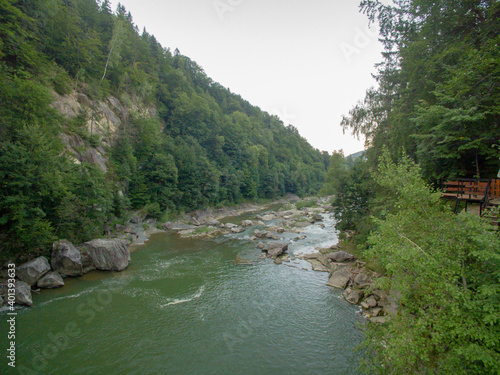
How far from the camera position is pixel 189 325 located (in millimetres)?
10992

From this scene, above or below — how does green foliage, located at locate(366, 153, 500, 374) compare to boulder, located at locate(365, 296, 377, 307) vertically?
above

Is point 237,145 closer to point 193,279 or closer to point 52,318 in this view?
point 193,279

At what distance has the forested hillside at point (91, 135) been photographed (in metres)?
14.8

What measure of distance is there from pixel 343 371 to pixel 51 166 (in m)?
20.6

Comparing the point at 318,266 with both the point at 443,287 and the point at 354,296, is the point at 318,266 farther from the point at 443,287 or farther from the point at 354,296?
the point at 443,287

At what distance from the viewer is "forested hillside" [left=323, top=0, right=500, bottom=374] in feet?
15.5

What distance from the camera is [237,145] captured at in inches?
2408

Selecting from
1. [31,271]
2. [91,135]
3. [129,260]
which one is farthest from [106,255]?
[91,135]

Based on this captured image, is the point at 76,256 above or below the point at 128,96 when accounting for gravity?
below

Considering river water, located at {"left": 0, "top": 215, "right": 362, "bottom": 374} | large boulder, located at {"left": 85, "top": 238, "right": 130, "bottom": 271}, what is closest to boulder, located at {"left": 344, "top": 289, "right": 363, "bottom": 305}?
river water, located at {"left": 0, "top": 215, "right": 362, "bottom": 374}

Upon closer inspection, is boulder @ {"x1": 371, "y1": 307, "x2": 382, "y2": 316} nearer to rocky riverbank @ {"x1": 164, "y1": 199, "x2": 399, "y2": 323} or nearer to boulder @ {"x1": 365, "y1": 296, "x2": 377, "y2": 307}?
rocky riverbank @ {"x1": 164, "y1": 199, "x2": 399, "y2": 323}

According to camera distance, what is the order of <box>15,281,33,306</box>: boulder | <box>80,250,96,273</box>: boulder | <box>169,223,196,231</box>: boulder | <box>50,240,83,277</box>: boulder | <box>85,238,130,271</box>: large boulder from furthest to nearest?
1. <box>169,223,196,231</box>: boulder
2. <box>85,238,130,271</box>: large boulder
3. <box>80,250,96,273</box>: boulder
4. <box>50,240,83,277</box>: boulder
5. <box>15,281,33,306</box>: boulder

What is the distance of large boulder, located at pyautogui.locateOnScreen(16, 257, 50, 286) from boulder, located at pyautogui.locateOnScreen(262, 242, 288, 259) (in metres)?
16.3

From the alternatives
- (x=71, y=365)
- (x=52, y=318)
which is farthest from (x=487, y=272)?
(x=52, y=318)
